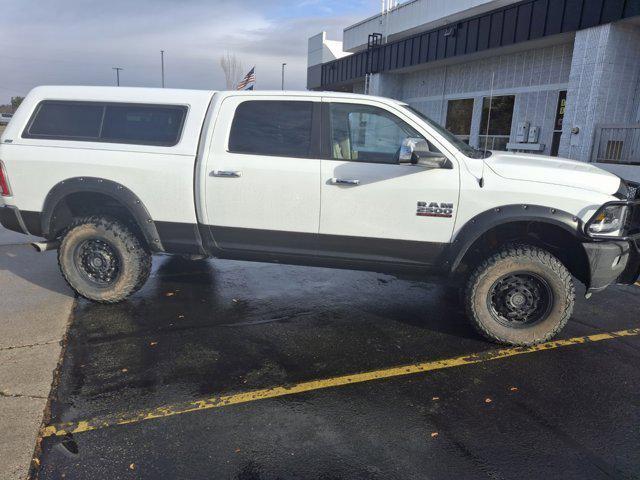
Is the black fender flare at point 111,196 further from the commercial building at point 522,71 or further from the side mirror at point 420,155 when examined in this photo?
the commercial building at point 522,71

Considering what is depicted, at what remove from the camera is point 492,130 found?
1519 centimetres

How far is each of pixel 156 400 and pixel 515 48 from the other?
13.7 meters

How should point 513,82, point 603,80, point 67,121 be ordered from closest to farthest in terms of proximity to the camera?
point 67,121 < point 603,80 < point 513,82

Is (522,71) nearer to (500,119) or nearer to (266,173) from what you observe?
(500,119)

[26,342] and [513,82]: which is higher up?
[513,82]

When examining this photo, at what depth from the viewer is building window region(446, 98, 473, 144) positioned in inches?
637

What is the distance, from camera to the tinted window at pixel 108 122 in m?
4.50

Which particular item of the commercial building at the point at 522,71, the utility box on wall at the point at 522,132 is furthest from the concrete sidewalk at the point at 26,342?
the utility box on wall at the point at 522,132

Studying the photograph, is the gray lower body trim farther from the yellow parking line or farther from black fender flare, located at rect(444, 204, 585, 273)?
the yellow parking line

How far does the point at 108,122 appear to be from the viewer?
180 inches

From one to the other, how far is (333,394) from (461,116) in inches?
597

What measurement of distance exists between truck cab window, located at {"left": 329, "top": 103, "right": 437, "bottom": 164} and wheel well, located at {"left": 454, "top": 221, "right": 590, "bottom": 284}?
1164 mm

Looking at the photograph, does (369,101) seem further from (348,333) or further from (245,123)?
(348,333)

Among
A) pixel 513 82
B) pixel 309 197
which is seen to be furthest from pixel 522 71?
pixel 309 197
